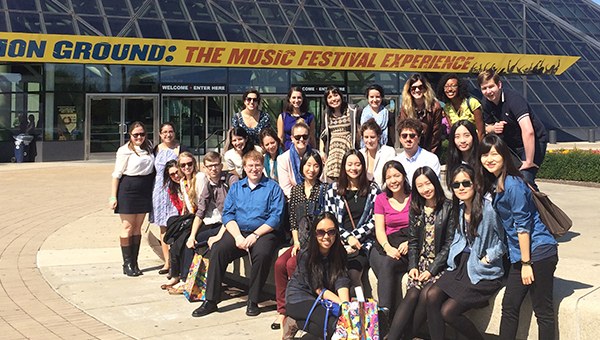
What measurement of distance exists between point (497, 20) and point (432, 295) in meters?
31.4

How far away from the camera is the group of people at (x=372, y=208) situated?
5.18m

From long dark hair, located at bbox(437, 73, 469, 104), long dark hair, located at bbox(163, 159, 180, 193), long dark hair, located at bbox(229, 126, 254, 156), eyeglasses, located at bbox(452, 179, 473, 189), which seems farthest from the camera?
long dark hair, located at bbox(163, 159, 180, 193)

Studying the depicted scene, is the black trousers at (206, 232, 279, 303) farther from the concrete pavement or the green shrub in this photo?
the green shrub

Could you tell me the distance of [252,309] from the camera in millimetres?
6633

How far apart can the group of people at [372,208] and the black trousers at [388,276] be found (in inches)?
0.4

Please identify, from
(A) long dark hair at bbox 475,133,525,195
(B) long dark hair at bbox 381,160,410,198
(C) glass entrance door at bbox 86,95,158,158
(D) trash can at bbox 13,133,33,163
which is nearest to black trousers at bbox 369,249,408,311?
(B) long dark hair at bbox 381,160,410,198

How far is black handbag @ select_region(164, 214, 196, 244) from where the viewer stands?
7715 millimetres

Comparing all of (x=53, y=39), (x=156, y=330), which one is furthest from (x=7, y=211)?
(x=53, y=39)

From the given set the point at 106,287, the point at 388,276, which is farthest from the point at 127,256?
the point at 388,276

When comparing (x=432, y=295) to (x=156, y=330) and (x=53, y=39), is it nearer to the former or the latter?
(x=156, y=330)

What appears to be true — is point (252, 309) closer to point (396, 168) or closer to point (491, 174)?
point (396, 168)

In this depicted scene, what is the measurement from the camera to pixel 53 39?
22.4 m

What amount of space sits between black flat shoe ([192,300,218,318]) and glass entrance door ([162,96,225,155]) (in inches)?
780

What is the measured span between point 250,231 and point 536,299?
3.05 meters
